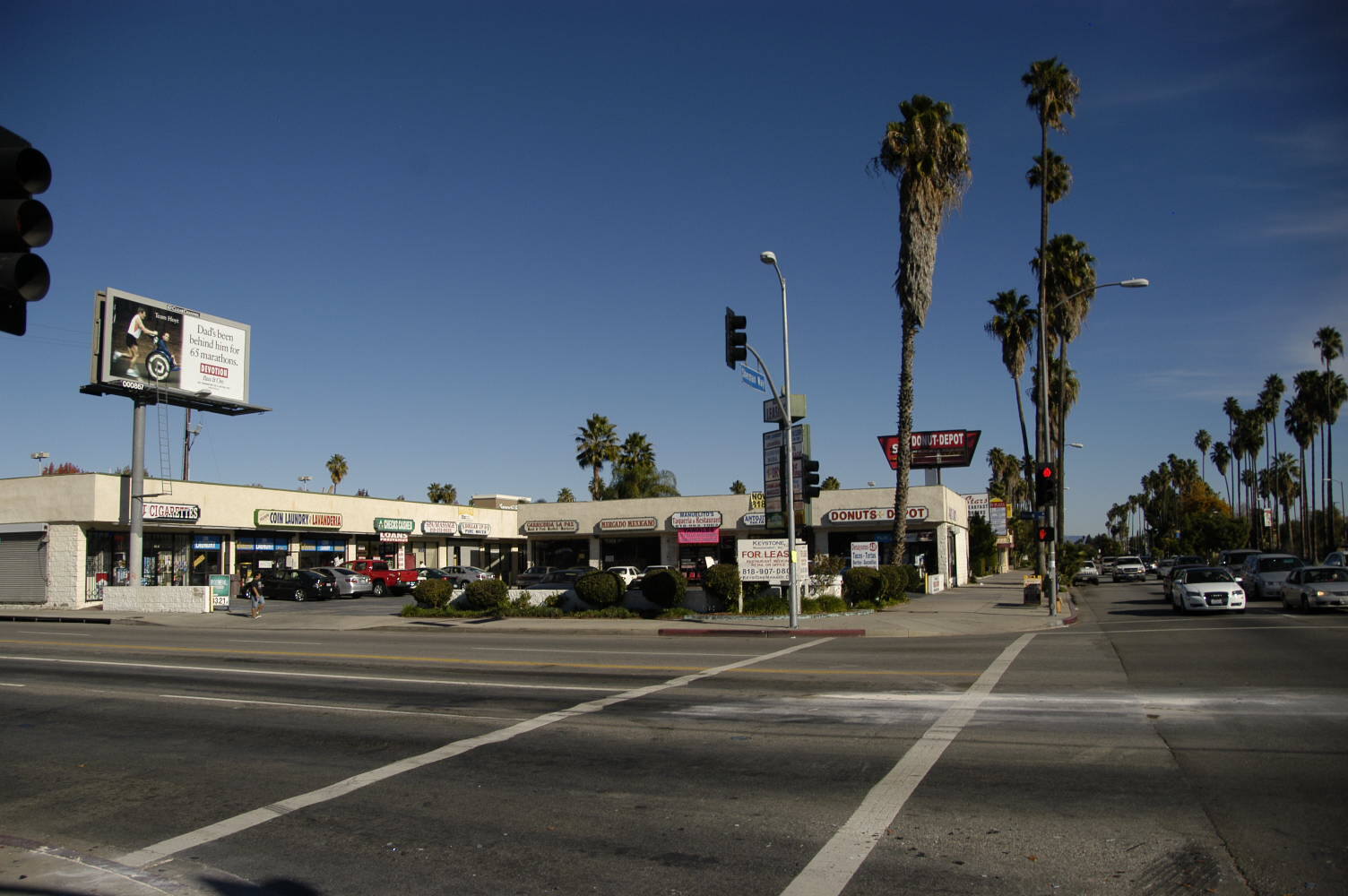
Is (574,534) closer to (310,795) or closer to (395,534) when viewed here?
(395,534)

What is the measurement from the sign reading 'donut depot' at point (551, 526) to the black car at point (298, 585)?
15.9 m

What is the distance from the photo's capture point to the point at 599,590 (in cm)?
2888

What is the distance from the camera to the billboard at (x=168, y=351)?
37.4 metres

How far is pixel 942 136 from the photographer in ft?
104

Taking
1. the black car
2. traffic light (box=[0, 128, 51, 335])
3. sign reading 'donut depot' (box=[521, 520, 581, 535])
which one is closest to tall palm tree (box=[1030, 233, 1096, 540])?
sign reading 'donut depot' (box=[521, 520, 581, 535])

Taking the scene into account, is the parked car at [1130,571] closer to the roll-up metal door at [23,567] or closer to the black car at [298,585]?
the black car at [298,585]

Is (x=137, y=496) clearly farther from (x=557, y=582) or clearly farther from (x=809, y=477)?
(x=809, y=477)

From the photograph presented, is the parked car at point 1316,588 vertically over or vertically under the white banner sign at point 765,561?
under

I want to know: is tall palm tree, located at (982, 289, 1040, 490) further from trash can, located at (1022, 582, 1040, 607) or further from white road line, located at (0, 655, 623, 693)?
white road line, located at (0, 655, 623, 693)

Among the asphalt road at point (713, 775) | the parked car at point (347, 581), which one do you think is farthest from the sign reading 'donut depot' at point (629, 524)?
the asphalt road at point (713, 775)

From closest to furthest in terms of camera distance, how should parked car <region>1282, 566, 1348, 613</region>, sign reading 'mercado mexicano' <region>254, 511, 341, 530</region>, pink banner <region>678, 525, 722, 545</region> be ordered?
parked car <region>1282, 566, 1348, 613</region> → sign reading 'mercado mexicano' <region>254, 511, 341, 530</region> → pink banner <region>678, 525, 722, 545</region>

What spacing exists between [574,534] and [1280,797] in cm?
4989

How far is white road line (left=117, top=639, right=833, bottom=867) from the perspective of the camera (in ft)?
22.4

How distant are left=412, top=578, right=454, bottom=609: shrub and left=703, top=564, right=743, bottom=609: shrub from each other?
9268mm
